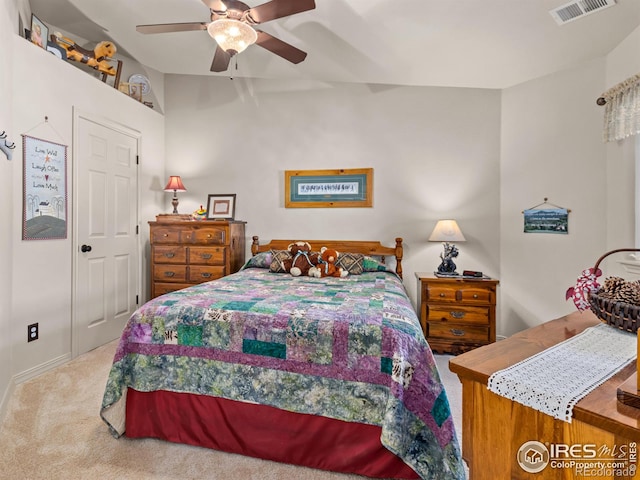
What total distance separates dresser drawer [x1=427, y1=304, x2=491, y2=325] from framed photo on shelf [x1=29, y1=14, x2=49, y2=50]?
408 cm

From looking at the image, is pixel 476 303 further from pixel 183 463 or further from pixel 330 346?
pixel 183 463

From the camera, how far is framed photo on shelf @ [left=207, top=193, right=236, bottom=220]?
408 cm

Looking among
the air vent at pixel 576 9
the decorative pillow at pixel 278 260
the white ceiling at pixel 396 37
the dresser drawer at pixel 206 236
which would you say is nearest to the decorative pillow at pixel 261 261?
the decorative pillow at pixel 278 260

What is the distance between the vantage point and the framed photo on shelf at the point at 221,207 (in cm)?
408

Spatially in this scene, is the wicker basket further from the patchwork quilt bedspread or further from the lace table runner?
the patchwork quilt bedspread

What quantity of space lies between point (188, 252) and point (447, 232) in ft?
9.17

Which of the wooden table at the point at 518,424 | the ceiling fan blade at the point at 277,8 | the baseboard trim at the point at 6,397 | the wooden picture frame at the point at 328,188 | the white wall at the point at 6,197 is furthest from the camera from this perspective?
the wooden picture frame at the point at 328,188

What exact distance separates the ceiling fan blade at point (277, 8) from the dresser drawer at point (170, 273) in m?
2.61

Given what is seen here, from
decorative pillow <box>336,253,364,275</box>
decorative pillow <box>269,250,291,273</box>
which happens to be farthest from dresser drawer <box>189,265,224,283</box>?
decorative pillow <box>336,253,364,275</box>

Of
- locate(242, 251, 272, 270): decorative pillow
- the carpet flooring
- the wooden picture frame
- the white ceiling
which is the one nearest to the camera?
the carpet flooring

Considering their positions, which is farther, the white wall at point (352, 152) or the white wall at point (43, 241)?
the white wall at point (352, 152)

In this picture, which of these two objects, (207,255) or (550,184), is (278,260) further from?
(550,184)

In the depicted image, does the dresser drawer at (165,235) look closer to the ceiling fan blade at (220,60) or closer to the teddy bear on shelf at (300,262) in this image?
the teddy bear on shelf at (300,262)

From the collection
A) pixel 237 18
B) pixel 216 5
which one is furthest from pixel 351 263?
pixel 216 5
